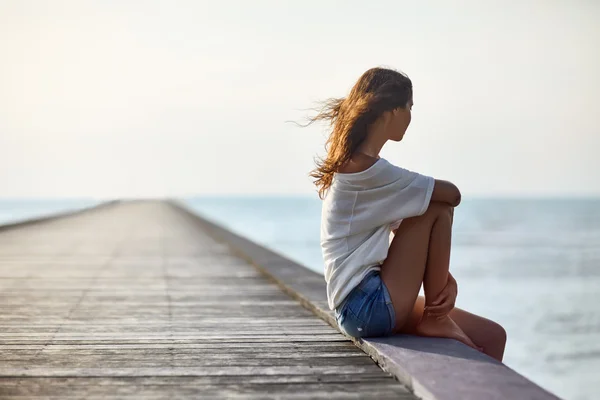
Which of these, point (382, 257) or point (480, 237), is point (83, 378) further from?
point (480, 237)

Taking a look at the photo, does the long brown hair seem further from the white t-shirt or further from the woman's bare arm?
the woman's bare arm

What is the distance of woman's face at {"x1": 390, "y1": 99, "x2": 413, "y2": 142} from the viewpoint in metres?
3.29

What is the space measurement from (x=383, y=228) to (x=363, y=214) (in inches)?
4.0

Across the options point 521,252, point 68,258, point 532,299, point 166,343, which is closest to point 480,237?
point 521,252

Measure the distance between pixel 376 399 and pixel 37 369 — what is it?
4.59ft

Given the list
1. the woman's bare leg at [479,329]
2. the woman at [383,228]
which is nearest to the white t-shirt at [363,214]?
the woman at [383,228]

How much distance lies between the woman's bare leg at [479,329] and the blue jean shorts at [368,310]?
125 millimetres

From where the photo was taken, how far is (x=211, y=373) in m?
3.13

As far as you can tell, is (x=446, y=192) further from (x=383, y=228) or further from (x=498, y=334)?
(x=498, y=334)

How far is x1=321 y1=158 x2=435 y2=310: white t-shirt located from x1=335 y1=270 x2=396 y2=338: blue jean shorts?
3 centimetres

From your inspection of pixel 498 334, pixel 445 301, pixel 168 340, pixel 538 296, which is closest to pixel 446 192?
pixel 445 301

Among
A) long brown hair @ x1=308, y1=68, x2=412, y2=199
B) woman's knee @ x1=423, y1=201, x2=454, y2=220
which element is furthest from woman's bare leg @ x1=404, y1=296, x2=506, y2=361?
long brown hair @ x1=308, y1=68, x2=412, y2=199

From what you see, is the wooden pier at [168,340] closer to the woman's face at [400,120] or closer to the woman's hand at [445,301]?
the woman's hand at [445,301]

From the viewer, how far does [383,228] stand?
129 inches
